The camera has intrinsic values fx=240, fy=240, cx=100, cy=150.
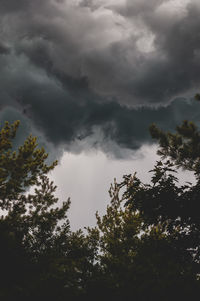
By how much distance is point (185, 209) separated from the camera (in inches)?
296

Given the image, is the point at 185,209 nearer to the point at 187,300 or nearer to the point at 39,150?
the point at 187,300

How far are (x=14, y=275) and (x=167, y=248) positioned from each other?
17.0ft

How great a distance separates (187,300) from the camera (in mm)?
7164

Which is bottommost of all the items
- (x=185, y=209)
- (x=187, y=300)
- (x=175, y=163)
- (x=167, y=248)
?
(x=187, y=300)

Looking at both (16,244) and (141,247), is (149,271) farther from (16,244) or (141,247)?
(16,244)

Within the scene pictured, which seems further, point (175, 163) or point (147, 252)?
point (147, 252)

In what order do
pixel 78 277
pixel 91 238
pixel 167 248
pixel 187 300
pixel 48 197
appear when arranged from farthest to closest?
pixel 91 238 → pixel 48 197 → pixel 78 277 → pixel 167 248 → pixel 187 300

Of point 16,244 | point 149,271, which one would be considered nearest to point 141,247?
point 149,271

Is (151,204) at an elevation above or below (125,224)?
below

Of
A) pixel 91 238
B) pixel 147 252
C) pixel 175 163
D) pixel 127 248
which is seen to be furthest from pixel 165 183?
pixel 91 238

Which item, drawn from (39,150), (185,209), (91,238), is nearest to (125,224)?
(91,238)

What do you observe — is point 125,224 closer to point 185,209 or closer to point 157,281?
point 157,281

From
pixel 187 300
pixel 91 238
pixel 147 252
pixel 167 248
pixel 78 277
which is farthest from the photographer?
pixel 91 238

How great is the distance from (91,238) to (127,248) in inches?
116
